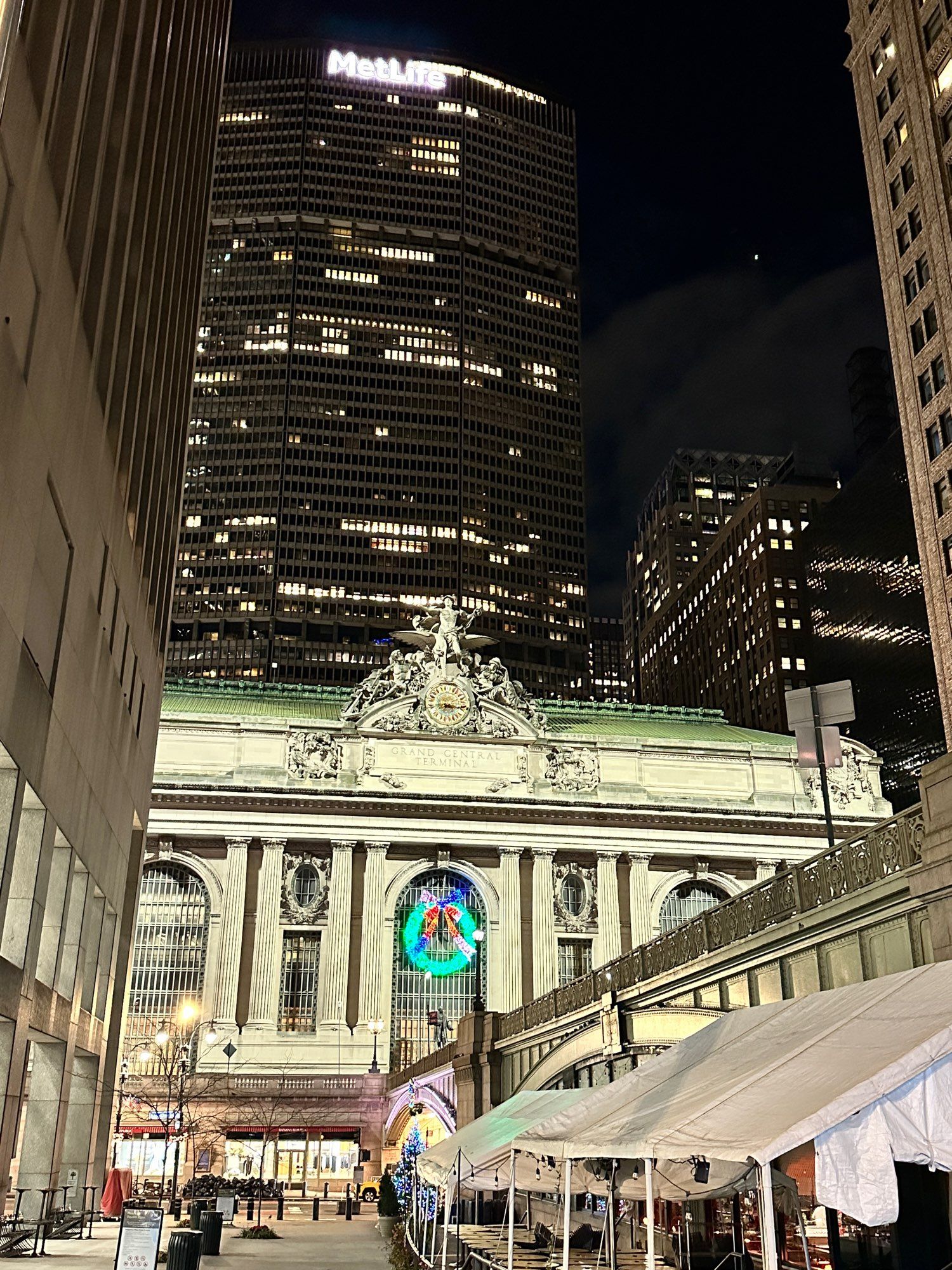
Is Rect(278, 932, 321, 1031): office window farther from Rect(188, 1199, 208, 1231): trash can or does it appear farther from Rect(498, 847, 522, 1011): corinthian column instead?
Rect(188, 1199, 208, 1231): trash can

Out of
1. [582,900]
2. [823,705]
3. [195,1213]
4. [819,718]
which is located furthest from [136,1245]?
[582,900]

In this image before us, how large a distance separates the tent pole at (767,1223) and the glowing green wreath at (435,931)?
68.7 m

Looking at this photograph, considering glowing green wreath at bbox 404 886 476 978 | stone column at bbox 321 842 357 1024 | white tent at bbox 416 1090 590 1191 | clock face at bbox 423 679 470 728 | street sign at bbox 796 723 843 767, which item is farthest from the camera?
clock face at bbox 423 679 470 728

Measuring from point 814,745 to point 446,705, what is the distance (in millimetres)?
56096

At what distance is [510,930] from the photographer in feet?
255

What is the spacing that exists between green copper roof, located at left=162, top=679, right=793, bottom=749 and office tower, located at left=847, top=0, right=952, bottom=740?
28.8 metres

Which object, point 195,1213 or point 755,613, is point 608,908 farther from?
point 755,613

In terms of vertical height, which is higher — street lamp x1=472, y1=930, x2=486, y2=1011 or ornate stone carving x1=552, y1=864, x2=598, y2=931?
→ ornate stone carving x1=552, y1=864, x2=598, y2=931

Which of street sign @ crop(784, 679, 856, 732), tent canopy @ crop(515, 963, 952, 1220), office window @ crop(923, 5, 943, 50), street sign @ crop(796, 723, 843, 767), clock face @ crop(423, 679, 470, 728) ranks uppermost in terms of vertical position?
office window @ crop(923, 5, 943, 50)

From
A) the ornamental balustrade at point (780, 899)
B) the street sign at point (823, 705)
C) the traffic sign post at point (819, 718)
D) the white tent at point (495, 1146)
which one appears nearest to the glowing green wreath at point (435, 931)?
the ornamental balustrade at point (780, 899)

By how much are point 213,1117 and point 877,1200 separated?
6524 cm

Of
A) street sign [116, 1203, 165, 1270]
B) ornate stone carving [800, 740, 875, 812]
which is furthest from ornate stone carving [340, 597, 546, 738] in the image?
street sign [116, 1203, 165, 1270]

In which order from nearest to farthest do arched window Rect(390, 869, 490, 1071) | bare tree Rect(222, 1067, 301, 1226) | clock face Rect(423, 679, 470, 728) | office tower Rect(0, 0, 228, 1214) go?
1. office tower Rect(0, 0, 228, 1214)
2. bare tree Rect(222, 1067, 301, 1226)
3. arched window Rect(390, 869, 490, 1071)
4. clock face Rect(423, 679, 470, 728)

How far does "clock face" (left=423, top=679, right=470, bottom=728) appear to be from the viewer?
270 feet
